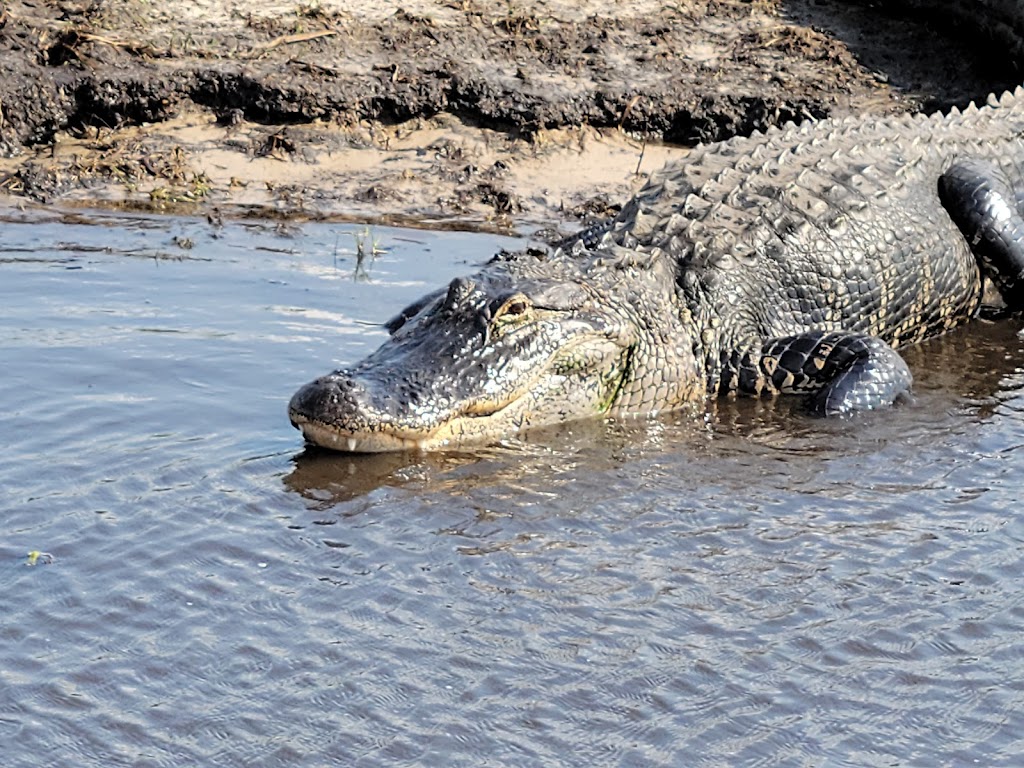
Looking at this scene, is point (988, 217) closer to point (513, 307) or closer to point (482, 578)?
point (513, 307)

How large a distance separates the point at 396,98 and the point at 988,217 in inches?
148

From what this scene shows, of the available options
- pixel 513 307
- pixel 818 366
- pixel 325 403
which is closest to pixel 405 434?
pixel 325 403

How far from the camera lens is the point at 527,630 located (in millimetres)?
3949

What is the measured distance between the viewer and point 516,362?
5.47 m

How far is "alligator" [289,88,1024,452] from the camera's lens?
17.5 feet

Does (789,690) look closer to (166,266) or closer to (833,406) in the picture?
(833,406)

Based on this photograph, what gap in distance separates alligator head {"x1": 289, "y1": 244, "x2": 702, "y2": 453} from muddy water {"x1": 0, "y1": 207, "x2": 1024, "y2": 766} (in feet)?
0.40

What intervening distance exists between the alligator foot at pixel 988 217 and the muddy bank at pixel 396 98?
→ 222cm

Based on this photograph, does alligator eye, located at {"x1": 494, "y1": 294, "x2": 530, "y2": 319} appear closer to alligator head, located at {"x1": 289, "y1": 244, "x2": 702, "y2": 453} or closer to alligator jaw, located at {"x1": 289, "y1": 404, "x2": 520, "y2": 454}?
alligator head, located at {"x1": 289, "y1": 244, "x2": 702, "y2": 453}

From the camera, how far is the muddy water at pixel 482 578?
347 centimetres

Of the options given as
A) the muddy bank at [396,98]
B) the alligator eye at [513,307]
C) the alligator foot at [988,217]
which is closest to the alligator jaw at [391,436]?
the alligator eye at [513,307]

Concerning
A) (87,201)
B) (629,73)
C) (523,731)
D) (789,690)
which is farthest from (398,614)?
(629,73)

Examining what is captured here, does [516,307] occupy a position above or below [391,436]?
above

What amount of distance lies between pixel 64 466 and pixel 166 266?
2.58 meters
